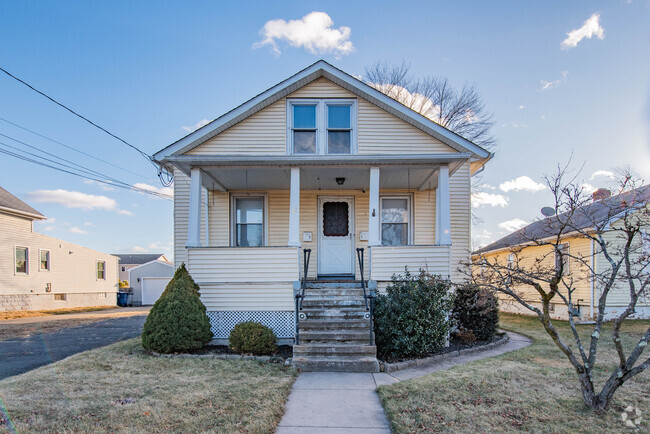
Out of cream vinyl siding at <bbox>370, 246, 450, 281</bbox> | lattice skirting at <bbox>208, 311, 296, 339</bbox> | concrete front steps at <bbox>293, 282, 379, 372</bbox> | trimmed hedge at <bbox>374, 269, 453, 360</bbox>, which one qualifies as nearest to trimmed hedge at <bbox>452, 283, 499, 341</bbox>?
cream vinyl siding at <bbox>370, 246, 450, 281</bbox>

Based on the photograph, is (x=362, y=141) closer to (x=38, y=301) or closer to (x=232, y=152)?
(x=232, y=152)

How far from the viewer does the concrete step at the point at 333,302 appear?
793 cm

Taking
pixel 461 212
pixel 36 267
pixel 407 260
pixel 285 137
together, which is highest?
pixel 285 137

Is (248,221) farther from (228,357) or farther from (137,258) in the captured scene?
(137,258)

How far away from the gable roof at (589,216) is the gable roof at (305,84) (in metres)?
2.68

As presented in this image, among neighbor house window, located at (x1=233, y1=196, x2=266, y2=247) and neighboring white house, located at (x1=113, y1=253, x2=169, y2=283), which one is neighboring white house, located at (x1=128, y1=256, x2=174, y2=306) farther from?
neighbor house window, located at (x1=233, y1=196, x2=266, y2=247)

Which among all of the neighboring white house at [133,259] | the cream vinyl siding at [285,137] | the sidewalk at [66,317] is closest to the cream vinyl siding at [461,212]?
the cream vinyl siding at [285,137]

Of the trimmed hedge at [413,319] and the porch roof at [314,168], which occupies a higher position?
the porch roof at [314,168]

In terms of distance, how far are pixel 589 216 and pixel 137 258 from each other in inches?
1938

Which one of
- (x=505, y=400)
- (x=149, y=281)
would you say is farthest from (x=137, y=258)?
(x=505, y=400)

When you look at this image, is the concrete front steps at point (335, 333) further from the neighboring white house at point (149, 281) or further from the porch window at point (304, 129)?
the neighboring white house at point (149, 281)

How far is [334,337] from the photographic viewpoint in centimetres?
716

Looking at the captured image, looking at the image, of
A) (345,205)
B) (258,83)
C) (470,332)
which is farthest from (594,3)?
(258,83)

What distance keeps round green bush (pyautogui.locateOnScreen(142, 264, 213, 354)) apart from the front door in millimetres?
3916
